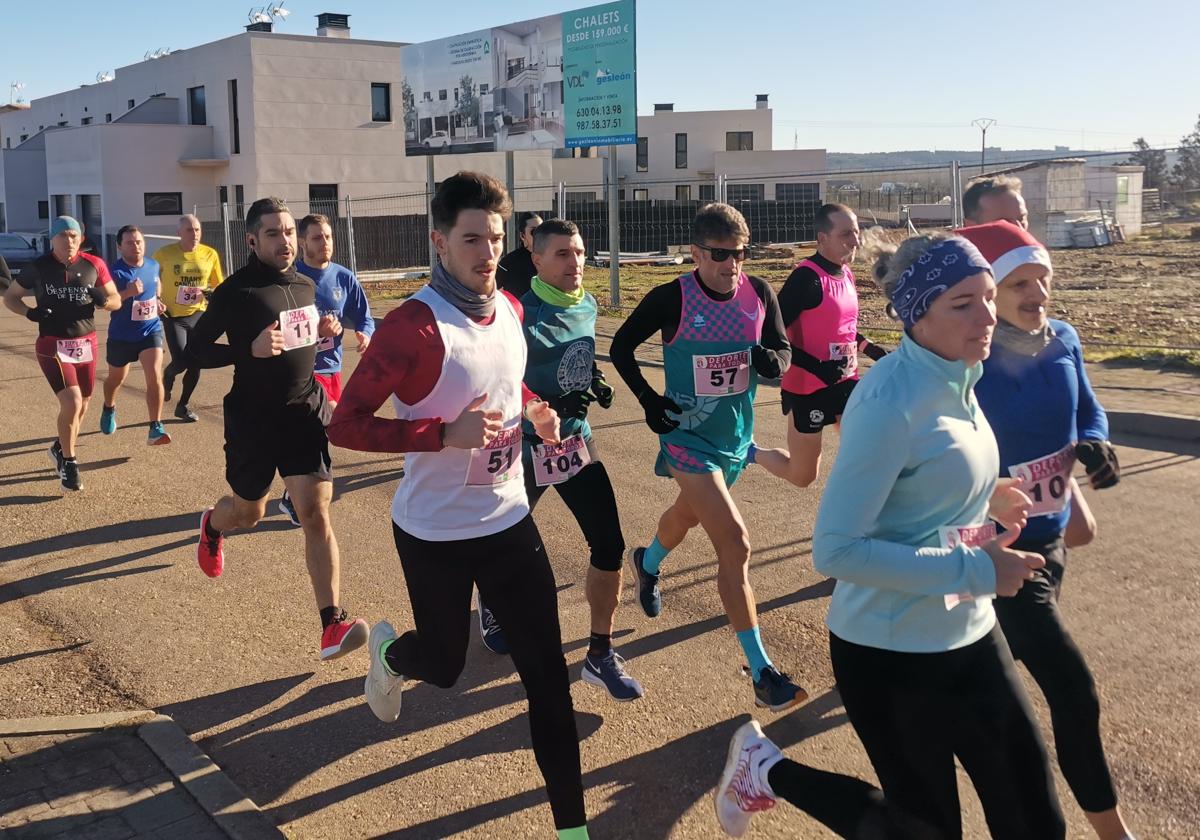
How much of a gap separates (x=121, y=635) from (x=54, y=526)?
8.12 feet

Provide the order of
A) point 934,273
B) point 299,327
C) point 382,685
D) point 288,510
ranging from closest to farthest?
point 934,273
point 382,685
point 299,327
point 288,510

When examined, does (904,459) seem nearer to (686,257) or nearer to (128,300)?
(128,300)

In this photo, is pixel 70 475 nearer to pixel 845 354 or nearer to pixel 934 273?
pixel 845 354

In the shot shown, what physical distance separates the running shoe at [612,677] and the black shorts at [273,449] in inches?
65.0

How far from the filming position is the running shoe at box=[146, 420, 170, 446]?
34.0 ft

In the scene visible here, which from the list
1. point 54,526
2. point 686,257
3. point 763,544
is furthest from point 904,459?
point 686,257

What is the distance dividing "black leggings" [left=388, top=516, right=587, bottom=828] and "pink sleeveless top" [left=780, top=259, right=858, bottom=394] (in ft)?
9.89

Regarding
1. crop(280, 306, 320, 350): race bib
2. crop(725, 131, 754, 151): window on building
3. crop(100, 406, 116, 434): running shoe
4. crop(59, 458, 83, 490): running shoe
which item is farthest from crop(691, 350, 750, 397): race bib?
crop(725, 131, 754, 151): window on building


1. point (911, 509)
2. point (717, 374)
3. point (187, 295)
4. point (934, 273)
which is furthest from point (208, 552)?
point (187, 295)

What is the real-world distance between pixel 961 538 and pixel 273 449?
12.6ft

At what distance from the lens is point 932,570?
275 cm

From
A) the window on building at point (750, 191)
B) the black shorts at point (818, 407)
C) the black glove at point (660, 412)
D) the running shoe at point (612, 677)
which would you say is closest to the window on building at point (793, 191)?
the window on building at point (750, 191)

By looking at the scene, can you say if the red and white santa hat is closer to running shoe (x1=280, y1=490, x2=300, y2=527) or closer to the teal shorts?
the teal shorts

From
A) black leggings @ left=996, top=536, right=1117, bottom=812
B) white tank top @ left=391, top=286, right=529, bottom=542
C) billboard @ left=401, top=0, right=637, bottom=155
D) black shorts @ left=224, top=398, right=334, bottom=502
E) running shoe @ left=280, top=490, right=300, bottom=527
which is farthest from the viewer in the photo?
billboard @ left=401, top=0, right=637, bottom=155
